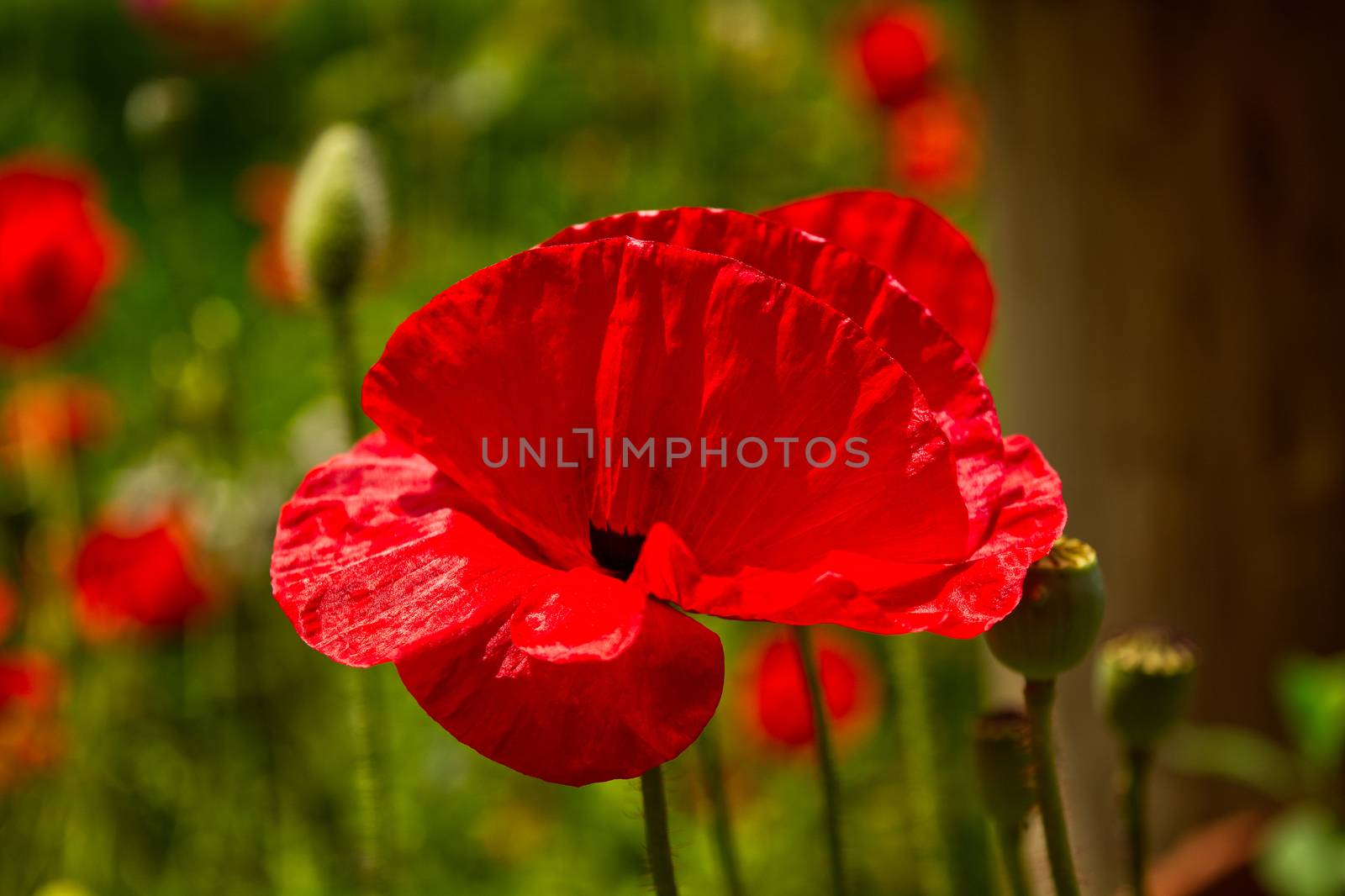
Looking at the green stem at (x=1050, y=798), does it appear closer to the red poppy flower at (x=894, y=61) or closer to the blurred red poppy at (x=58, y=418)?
the blurred red poppy at (x=58, y=418)

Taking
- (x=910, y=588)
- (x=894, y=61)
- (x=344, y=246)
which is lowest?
(x=910, y=588)

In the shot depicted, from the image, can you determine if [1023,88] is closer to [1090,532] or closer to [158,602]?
[1090,532]

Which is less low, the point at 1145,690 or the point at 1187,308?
the point at 1187,308

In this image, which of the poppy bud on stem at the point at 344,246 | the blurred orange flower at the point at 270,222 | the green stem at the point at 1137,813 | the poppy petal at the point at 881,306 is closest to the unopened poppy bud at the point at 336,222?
the poppy bud on stem at the point at 344,246

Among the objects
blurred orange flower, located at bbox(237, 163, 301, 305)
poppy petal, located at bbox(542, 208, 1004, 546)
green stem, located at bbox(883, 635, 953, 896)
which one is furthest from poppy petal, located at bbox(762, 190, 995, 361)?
blurred orange flower, located at bbox(237, 163, 301, 305)

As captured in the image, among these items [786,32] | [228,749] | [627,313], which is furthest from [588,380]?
[786,32]

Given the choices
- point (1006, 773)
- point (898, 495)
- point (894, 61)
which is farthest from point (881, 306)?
point (894, 61)

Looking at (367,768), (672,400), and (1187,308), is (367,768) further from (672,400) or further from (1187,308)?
(1187,308)

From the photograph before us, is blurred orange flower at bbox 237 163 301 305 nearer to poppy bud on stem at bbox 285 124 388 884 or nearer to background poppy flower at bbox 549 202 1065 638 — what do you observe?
poppy bud on stem at bbox 285 124 388 884
